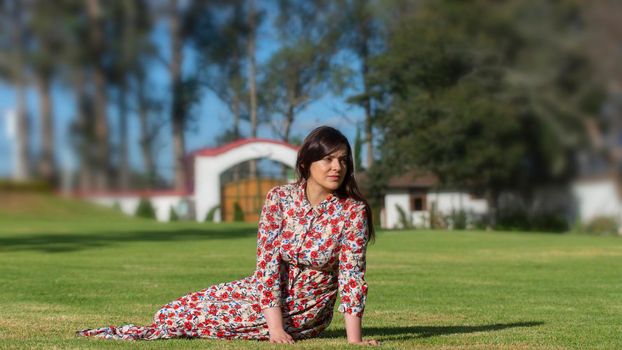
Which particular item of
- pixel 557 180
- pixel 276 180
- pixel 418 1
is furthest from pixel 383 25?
pixel 557 180

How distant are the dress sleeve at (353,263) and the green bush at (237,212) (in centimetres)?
3398

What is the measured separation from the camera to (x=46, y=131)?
620 inches

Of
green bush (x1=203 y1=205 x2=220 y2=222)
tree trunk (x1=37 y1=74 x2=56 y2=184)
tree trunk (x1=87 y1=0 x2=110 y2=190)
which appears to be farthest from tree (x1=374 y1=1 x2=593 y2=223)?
tree trunk (x1=37 y1=74 x2=56 y2=184)

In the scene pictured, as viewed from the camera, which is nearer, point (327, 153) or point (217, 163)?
point (327, 153)

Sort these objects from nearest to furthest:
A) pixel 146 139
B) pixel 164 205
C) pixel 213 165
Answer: pixel 146 139, pixel 164 205, pixel 213 165

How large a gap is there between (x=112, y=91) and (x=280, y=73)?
25780 millimetres

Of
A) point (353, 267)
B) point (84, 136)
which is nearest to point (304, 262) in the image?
point (353, 267)

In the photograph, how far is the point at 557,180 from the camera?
24000 mm

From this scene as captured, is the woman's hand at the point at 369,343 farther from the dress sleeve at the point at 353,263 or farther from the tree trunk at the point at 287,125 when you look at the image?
the tree trunk at the point at 287,125

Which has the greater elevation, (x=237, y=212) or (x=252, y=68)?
(x=252, y=68)

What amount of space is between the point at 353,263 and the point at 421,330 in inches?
60.1

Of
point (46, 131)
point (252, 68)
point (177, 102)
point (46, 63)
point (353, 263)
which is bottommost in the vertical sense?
point (353, 263)

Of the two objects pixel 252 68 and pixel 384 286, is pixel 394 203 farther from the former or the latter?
pixel 384 286

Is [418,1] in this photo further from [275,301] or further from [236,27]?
[275,301]
